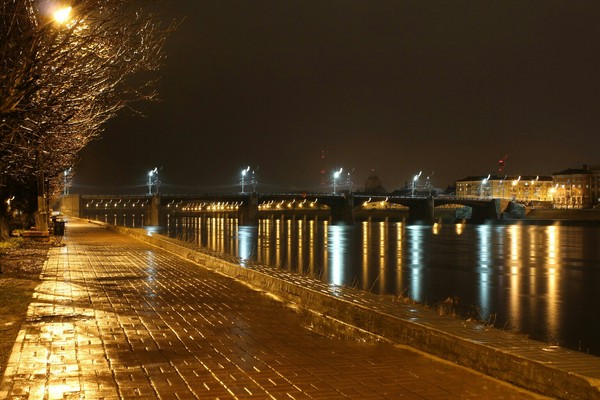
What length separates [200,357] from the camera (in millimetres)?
7406

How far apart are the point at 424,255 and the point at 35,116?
3987 cm

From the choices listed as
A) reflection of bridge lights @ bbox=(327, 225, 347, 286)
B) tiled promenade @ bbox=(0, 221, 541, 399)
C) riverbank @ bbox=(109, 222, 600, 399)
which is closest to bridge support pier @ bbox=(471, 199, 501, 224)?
reflection of bridge lights @ bbox=(327, 225, 347, 286)

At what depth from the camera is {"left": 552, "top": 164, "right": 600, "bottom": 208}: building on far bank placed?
16075 cm

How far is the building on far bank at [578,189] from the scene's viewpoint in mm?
160750

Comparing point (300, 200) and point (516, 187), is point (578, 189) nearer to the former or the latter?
point (516, 187)

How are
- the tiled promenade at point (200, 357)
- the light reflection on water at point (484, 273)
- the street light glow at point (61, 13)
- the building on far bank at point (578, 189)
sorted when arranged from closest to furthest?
the tiled promenade at point (200, 357)
the street light glow at point (61, 13)
the light reflection on water at point (484, 273)
the building on far bank at point (578, 189)

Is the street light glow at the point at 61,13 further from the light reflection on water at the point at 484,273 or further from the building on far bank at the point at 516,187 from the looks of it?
the building on far bank at the point at 516,187

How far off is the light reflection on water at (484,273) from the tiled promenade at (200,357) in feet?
23.2

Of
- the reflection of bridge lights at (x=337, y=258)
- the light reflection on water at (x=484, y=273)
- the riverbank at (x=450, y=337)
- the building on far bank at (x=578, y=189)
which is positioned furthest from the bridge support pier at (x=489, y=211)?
the riverbank at (x=450, y=337)

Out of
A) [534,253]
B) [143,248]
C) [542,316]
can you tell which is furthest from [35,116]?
[534,253]

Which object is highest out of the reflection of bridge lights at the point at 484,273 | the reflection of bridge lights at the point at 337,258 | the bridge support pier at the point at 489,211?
the bridge support pier at the point at 489,211

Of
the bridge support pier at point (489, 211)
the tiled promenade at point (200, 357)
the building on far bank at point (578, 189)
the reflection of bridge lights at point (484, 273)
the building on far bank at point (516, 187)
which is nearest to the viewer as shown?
the tiled promenade at point (200, 357)

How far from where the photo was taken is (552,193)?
552 feet

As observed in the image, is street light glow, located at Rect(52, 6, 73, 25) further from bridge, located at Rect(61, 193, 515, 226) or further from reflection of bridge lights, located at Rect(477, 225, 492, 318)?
bridge, located at Rect(61, 193, 515, 226)
